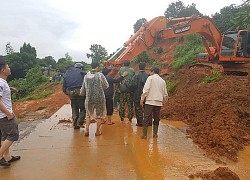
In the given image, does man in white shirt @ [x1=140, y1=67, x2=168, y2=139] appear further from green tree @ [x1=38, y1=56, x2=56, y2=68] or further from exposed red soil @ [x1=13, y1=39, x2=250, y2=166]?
green tree @ [x1=38, y1=56, x2=56, y2=68]

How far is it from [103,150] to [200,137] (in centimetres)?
213

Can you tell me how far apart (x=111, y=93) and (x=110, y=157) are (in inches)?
119

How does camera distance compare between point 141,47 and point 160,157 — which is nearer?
point 160,157

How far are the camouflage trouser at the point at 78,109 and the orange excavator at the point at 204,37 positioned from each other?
15.4 ft

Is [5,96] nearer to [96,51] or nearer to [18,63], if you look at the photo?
[18,63]

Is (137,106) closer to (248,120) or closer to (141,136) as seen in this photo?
(141,136)

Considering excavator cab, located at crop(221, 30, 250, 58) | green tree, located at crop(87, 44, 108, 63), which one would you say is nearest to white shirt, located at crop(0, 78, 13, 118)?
excavator cab, located at crop(221, 30, 250, 58)

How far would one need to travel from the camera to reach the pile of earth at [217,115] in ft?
17.9

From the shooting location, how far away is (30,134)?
21.8ft

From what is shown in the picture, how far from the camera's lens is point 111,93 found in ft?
25.3

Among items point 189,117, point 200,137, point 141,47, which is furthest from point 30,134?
point 141,47

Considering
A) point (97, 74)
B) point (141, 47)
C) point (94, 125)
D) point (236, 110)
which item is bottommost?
point (94, 125)

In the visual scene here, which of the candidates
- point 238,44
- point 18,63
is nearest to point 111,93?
point 238,44

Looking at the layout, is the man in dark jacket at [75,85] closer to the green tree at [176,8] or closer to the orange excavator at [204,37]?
the orange excavator at [204,37]
